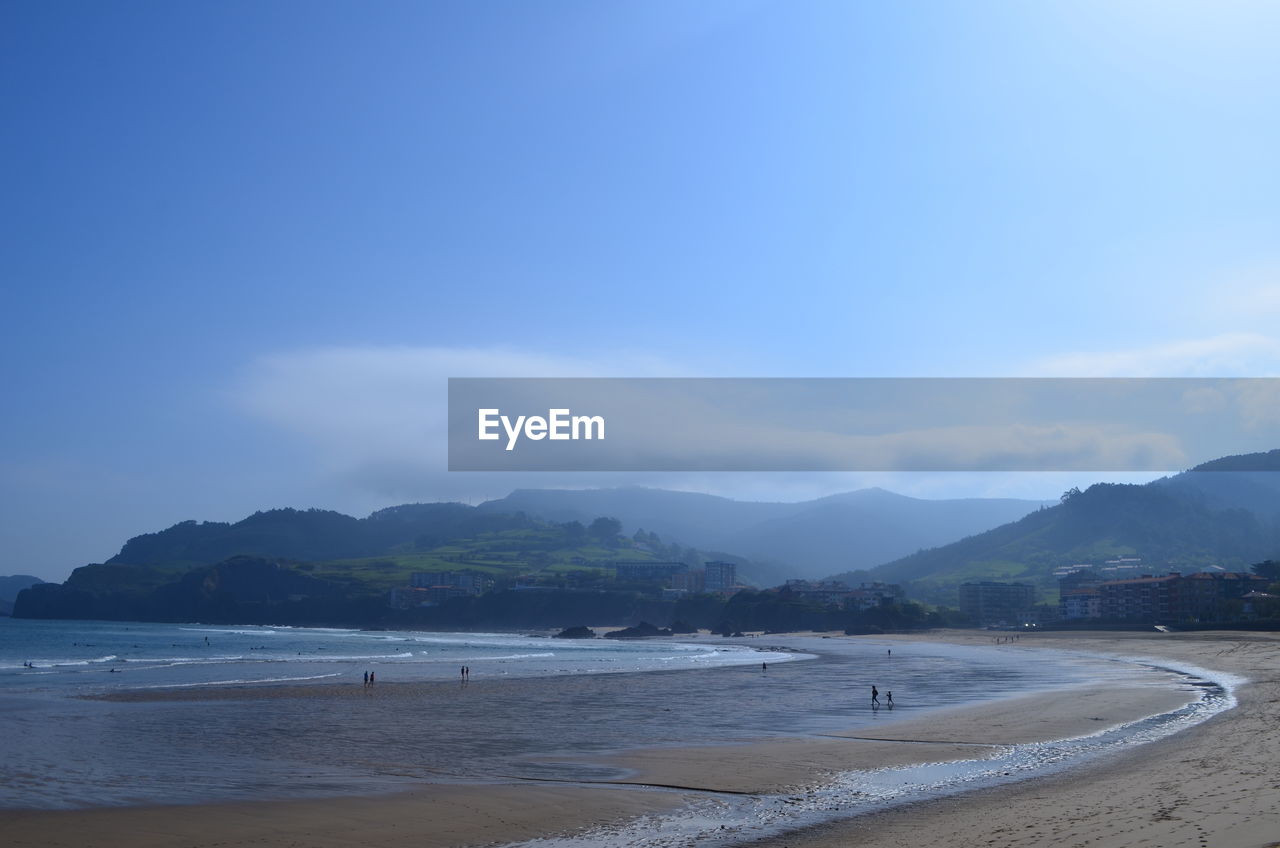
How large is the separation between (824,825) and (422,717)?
21634 millimetres

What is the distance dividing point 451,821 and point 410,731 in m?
13.9

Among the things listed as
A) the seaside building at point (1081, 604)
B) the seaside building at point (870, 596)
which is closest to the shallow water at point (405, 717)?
the seaside building at point (1081, 604)

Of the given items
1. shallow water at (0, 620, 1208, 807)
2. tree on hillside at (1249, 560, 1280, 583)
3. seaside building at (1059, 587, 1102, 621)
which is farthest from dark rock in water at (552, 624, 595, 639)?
tree on hillside at (1249, 560, 1280, 583)

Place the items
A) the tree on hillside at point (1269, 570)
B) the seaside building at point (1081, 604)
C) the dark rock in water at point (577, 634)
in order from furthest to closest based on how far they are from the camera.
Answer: the dark rock in water at point (577, 634)
the seaside building at point (1081, 604)
the tree on hillside at point (1269, 570)

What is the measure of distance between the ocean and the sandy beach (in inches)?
52.3

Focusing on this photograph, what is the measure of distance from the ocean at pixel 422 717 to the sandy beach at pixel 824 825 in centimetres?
133

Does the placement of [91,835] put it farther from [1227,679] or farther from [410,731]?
[1227,679]

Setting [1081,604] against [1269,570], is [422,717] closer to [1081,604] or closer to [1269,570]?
[1269,570]

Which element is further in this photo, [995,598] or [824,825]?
[995,598]

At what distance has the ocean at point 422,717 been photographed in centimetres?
2142

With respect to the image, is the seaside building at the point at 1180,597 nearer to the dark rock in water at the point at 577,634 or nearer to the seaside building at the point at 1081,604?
the seaside building at the point at 1081,604

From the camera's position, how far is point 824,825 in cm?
1608

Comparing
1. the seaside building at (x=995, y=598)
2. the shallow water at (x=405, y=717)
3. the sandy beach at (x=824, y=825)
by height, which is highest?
the sandy beach at (x=824, y=825)

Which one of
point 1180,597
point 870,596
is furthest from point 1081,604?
point 870,596
